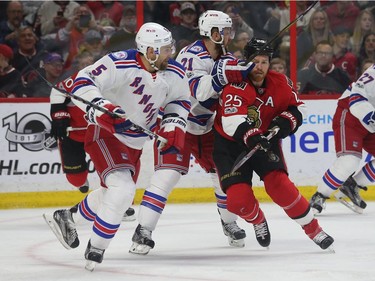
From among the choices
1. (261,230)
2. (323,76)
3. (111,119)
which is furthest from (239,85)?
(323,76)

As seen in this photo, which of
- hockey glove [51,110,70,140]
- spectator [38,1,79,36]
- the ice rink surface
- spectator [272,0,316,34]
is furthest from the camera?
spectator [272,0,316,34]

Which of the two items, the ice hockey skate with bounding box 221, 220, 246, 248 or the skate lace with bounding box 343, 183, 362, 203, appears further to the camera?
the skate lace with bounding box 343, 183, 362, 203

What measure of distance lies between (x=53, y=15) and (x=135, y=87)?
3.14 meters

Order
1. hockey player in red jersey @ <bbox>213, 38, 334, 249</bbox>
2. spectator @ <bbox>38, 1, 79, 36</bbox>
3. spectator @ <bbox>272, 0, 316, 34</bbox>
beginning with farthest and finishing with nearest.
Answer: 1. spectator @ <bbox>272, 0, 316, 34</bbox>
2. spectator @ <bbox>38, 1, 79, 36</bbox>
3. hockey player in red jersey @ <bbox>213, 38, 334, 249</bbox>

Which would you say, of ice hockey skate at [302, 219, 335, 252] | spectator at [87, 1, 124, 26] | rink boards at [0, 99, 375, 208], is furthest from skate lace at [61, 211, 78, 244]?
spectator at [87, 1, 124, 26]

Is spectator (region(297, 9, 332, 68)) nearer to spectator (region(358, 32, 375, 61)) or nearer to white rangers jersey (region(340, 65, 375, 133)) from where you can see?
spectator (region(358, 32, 375, 61))

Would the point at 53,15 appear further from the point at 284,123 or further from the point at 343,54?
the point at 284,123

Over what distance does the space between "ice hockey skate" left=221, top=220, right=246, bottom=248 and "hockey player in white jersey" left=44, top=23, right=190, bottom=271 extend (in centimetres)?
77

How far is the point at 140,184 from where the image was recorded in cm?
805

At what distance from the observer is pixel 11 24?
26.2 feet

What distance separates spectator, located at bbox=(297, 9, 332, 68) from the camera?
8.40 metres

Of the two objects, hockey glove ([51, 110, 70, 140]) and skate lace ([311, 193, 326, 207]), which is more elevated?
hockey glove ([51, 110, 70, 140])

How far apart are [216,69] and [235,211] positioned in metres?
0.70

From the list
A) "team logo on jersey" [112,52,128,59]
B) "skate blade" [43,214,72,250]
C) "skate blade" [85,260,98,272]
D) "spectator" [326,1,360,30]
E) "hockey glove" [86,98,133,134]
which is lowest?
"skate blade" [43,214,72,250]
